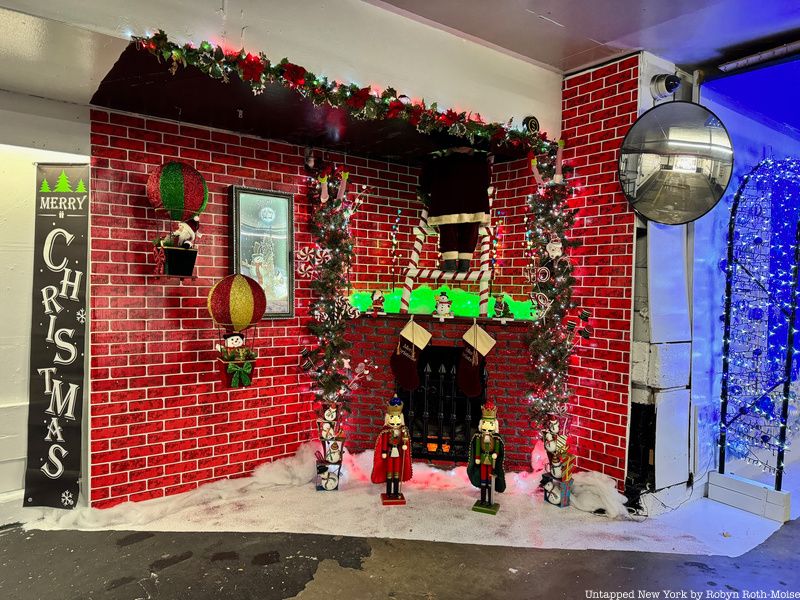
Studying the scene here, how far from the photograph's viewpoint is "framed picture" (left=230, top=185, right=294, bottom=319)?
3.95m

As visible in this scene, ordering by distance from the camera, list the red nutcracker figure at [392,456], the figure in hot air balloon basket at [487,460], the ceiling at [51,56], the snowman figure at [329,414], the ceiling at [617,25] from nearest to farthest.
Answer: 1. the ceiling at [51,56]
2. the ceiling at [617,25]
3. the figure in hot air balloon basket at [487,460]
4. the red nutcracker figure at [392,456]
5. the snowman figure at [329,414]

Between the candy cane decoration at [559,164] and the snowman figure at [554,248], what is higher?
the candy cane decoration at [559,164]

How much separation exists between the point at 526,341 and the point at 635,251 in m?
1.06

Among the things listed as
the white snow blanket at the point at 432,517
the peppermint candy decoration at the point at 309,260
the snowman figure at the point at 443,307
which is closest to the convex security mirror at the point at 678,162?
the snowman figure at the point at 443,307

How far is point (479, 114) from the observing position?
3762 mm

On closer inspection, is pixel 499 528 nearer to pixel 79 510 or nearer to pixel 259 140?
pixel 79 510

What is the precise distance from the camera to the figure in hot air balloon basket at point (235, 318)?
11.4 ft

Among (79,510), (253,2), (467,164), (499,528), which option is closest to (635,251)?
(467,164)

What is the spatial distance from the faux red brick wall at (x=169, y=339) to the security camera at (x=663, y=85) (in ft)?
9.12

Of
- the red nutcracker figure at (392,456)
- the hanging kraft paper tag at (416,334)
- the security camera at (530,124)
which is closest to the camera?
the red nutcracker figure at (392,456)

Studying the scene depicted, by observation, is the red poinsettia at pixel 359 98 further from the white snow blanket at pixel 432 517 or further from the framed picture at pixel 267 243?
the white snow blanket at pixel 432 517

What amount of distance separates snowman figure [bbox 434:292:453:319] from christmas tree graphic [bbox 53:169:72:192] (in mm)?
2808

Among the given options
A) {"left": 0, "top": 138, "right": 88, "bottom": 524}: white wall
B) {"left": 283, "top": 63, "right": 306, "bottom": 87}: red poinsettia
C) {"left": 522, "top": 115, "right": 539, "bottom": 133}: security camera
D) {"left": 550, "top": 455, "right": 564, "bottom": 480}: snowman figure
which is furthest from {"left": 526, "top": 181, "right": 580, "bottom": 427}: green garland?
{"left": 0, "top": 138, "right": 88, "bottom": 524}: white wall

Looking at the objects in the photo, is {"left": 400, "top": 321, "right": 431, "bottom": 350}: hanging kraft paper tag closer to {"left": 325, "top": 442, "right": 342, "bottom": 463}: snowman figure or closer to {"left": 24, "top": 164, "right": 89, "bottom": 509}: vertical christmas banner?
{"left": 325, "top": 442, "right": 342, "bottom": 463}: snowman figure
